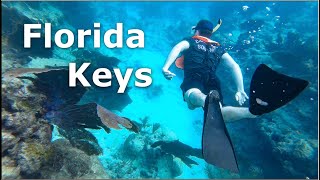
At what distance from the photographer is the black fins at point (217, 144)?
386 cm

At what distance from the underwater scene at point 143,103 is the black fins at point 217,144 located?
155cm

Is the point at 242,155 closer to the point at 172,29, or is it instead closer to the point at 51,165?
the point at 51,165

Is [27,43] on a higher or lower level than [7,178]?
higher

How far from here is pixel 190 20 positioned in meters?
20.2

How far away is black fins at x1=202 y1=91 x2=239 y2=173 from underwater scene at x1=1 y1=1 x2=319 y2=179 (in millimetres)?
1545

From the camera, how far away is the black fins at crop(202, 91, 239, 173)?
12.6 ft

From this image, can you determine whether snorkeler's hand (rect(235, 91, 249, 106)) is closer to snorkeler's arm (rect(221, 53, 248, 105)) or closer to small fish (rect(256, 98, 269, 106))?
snorkeler's arm (rect(221, 53, 248, 105))

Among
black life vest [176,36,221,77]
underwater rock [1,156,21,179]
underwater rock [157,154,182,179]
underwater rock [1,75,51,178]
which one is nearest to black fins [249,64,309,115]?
black life vest [176,36,221,77]

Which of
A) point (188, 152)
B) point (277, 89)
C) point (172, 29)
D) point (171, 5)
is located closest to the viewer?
point (277, 89)

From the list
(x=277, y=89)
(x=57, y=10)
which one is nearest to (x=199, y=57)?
(x=277, y=89)

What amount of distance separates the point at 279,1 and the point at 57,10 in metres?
15.6

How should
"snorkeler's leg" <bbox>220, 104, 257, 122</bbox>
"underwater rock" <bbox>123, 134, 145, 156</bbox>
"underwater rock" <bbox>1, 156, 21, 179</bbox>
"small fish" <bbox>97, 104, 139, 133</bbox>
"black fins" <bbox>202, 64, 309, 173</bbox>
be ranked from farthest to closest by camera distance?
"underwater rock" <bbox>123, 134, 145, 156</bbox>, "snorkeler's leg" <bbox>220, 104, 257, 122</bbox>, "small fish" <bbox>97, 104, 139, 133</bbox>, "underwater rock" <bbox>1, 156, 21, 179</bbox>, "black fins" <bbox>202, 64, 309, 173</bbox>

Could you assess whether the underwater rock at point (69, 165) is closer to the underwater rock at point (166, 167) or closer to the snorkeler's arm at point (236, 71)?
the snorkeler's arm at point (236, 71)

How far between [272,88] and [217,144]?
1118 millimetres
